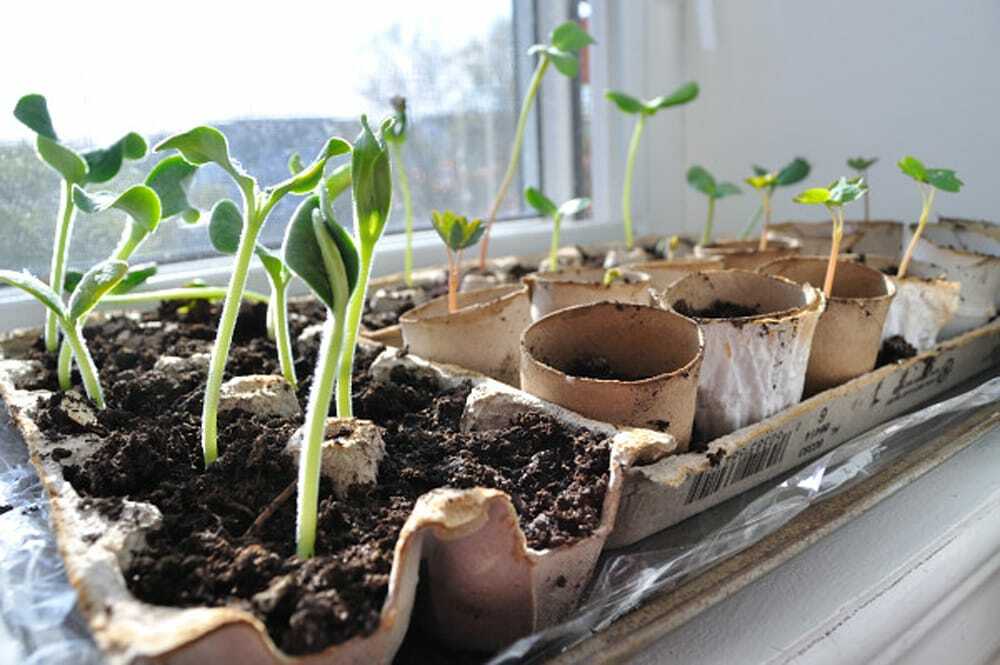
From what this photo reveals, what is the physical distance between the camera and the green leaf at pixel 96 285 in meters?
0.61

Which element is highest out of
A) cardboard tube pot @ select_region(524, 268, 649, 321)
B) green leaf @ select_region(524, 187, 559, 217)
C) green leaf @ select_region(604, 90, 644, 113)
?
green leaf @ select_region(604, 90, 644, 113)

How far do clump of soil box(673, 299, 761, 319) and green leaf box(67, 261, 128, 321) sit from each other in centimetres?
52

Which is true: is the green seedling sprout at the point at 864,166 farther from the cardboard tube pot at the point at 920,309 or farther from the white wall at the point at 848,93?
the cardboard tube pot at the point at 920,309

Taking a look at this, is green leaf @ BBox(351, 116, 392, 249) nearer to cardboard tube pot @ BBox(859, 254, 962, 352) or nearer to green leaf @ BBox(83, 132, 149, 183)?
green leaf @ BBox(83, 132, 149, 183)

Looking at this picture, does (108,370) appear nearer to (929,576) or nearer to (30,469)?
(30,469)

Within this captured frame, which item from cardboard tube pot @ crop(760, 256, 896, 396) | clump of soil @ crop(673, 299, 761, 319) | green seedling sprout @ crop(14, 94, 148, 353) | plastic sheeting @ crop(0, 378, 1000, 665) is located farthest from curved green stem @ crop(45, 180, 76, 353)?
cardboard tube pot @ crop(760, 256, 896, 396)

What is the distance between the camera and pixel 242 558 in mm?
432

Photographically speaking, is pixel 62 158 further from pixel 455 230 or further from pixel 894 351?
pixel 894 351

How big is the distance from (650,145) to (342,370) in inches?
46.4

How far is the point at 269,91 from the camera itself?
1196mm

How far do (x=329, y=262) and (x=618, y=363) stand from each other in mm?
381

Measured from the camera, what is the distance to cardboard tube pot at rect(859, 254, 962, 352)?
88 cm

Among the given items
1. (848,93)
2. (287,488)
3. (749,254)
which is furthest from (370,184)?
(848,93)

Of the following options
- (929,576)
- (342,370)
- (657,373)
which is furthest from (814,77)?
(342,370)
